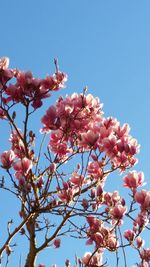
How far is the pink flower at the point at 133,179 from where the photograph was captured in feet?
15.1

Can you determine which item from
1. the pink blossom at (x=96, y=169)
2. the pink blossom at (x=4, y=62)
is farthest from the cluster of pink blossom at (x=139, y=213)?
the pink blossom at (x=4, y=62)

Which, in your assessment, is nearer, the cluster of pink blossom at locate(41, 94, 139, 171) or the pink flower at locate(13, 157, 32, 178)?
the pink flower at locate(13, 157, 32, 178)

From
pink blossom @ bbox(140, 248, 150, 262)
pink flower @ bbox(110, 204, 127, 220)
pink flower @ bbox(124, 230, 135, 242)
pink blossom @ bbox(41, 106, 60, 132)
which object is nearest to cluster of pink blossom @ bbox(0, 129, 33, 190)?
pink blossom @ bbox(41, 106, 60, 132)

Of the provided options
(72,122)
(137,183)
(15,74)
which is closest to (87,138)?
(72,122)

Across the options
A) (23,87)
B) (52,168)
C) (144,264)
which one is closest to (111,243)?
(144,264)

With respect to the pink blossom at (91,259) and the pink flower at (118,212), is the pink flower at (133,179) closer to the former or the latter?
the pink flower at (118,212)

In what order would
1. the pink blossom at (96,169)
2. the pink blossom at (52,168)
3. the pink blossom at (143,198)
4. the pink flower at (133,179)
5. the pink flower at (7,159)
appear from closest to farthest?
the pink blossom at (143,198)
the pink flower at (7,159)
the pink flower at (133,179)
the pink blossom at (52,168)
the pink blossom at (96,169)

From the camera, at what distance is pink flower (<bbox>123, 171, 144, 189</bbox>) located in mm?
4602

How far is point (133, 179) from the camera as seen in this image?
460 centimetres

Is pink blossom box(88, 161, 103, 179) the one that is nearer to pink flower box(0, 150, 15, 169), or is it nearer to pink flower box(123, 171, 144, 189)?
pink flower box(123, 171, 144, 189)

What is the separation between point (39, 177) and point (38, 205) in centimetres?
41

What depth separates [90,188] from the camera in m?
5.02

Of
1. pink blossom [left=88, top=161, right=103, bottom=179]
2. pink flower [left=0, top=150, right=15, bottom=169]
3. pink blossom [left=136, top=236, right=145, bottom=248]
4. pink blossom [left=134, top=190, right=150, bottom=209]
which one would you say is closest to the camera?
pink blossom [left=134, top=190, right=150, bottom=209]

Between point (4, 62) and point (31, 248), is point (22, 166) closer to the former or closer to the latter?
point (31, 248)
